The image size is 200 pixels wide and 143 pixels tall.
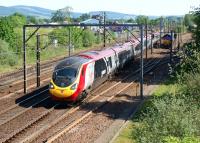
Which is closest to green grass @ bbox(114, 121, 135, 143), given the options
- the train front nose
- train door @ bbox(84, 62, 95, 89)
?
the train front nose

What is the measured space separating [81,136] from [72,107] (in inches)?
237

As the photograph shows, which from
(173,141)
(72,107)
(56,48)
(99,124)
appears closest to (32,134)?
(99,124)

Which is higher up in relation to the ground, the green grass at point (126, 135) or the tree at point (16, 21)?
→ the tree at point (16, 21)

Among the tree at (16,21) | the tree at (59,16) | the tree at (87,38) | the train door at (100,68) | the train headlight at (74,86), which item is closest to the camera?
the train headlight at (74,86)

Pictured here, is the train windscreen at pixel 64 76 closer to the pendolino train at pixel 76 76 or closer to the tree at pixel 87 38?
the pendolino train at pixel 76 76

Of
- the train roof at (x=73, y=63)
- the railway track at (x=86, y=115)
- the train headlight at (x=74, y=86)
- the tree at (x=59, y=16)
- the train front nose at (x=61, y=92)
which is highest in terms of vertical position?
the tree at (x=59, y=16)

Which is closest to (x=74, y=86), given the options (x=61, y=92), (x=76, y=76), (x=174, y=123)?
(x=76, y=76)

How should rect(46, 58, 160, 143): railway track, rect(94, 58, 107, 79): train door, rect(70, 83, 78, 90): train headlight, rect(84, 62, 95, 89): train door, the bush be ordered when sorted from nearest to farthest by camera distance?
the bush < rect(46, 58, 160, 143): railway track < rect(70, 83, 78, 90): train headlight < rect(84, 62, 95, 89): train door < rect(94, 58, 107, 79): train door

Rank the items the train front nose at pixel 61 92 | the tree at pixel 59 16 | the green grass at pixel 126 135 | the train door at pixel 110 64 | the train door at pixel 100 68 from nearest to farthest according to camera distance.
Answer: the green grass at pixel 126 135 < the train front nose at pixel 61 92 < the train door at pixel 100 68 < the train door at pixel 110 64 < the tree at pixel 59 16

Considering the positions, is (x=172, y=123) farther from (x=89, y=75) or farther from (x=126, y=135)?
(x=89, y=75)

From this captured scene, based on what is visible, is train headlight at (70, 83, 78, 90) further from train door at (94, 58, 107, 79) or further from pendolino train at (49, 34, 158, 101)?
train door at (94, 58, 107, 79)

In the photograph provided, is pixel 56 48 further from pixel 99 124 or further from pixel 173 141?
pixel 173 141

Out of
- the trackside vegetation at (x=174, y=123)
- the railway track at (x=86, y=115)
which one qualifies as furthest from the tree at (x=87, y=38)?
the trackside vegetation at (x=174, y=123)

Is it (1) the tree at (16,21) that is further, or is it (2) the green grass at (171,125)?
(1) the tree at (16,21)
